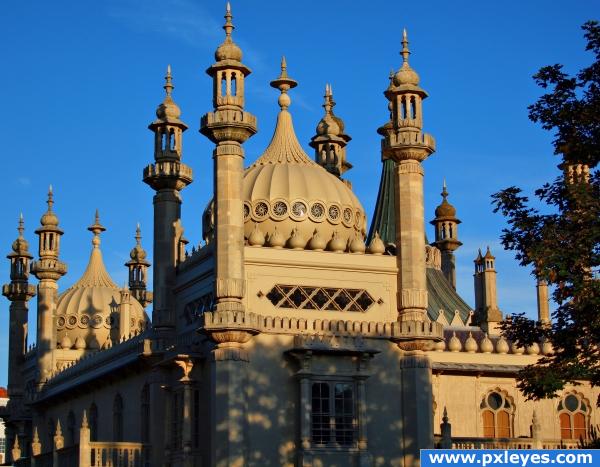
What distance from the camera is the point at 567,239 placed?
2350 cm

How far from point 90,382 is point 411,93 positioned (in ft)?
55.2

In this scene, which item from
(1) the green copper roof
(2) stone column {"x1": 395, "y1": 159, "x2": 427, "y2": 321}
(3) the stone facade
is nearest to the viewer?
(3) the stone facade

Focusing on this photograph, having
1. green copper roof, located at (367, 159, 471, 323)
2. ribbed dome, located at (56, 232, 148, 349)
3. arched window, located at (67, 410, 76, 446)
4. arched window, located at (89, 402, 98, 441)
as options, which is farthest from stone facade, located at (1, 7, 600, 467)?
ribbed dome, located at (56, 232, 148, 349)

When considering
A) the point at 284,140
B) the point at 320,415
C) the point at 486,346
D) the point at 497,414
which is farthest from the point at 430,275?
the point at 320,415

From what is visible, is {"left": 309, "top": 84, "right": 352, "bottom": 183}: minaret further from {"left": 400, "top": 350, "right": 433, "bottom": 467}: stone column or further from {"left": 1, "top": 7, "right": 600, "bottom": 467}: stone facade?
{"left": 400, "top": 350, "right": 433, "bottom": 467}: stone column

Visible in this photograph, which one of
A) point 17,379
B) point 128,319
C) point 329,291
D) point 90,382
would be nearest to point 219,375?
point 329,291

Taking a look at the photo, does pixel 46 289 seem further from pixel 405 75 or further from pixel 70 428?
pixel 405 75

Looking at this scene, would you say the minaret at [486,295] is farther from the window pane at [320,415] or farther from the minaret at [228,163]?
the minaret at [228,163]

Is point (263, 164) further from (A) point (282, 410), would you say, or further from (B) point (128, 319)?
(B) point (128, 319)

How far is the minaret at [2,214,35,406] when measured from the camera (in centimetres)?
5653

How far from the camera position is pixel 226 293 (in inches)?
1312

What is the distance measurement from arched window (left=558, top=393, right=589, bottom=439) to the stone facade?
0.05 metres

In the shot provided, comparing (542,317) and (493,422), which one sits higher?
(542,317)

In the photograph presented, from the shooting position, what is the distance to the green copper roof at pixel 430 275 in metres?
50.2
